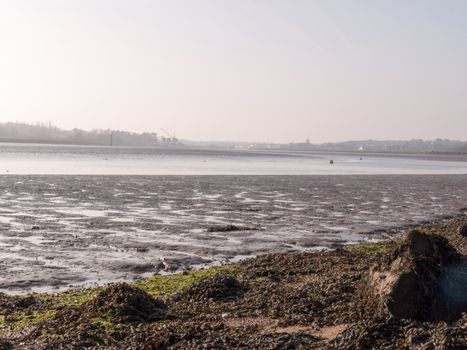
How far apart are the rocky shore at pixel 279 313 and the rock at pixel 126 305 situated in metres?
0.02

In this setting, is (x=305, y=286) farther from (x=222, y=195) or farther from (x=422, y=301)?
(x=222, y=195)

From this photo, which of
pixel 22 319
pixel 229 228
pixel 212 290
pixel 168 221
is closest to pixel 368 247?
pixel 229 228

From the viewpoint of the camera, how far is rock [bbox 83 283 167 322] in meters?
11.5

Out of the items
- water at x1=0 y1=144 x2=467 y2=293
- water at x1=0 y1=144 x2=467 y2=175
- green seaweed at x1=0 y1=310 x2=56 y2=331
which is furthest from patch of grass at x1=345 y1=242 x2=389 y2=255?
water at x1=0 y1=144 x2=467 y2=175

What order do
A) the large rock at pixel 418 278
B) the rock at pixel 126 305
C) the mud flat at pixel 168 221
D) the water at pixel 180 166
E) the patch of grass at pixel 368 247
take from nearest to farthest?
the large rock at pixel 418 278 → the rock at pixel 126 305 → the mud flat at pixel 168 221 → the patch of grass at pixel 368 247 → the water at pixel 180 166

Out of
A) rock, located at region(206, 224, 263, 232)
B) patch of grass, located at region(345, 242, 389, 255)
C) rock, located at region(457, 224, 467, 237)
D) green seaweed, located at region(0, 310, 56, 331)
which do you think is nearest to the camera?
green seaweed, located at region(0, 310, 56, 331)

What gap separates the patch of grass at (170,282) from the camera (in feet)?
47.1

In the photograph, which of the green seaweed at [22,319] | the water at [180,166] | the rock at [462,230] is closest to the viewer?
the green seaweed at [22,319]

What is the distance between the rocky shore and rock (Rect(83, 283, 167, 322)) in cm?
2

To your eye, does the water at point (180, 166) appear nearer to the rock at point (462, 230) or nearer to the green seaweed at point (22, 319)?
the rock at point (462, 230)

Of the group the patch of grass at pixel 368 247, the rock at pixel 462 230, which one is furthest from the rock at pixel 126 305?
the rock at pixel 462 230

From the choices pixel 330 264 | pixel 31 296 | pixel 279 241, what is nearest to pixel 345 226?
pixel 279 241

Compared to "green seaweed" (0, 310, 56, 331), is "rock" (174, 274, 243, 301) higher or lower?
higher

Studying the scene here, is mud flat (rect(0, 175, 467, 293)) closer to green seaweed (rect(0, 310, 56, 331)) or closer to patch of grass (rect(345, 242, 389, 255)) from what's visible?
patch of grass (rect(345, 242, 389, 255))
